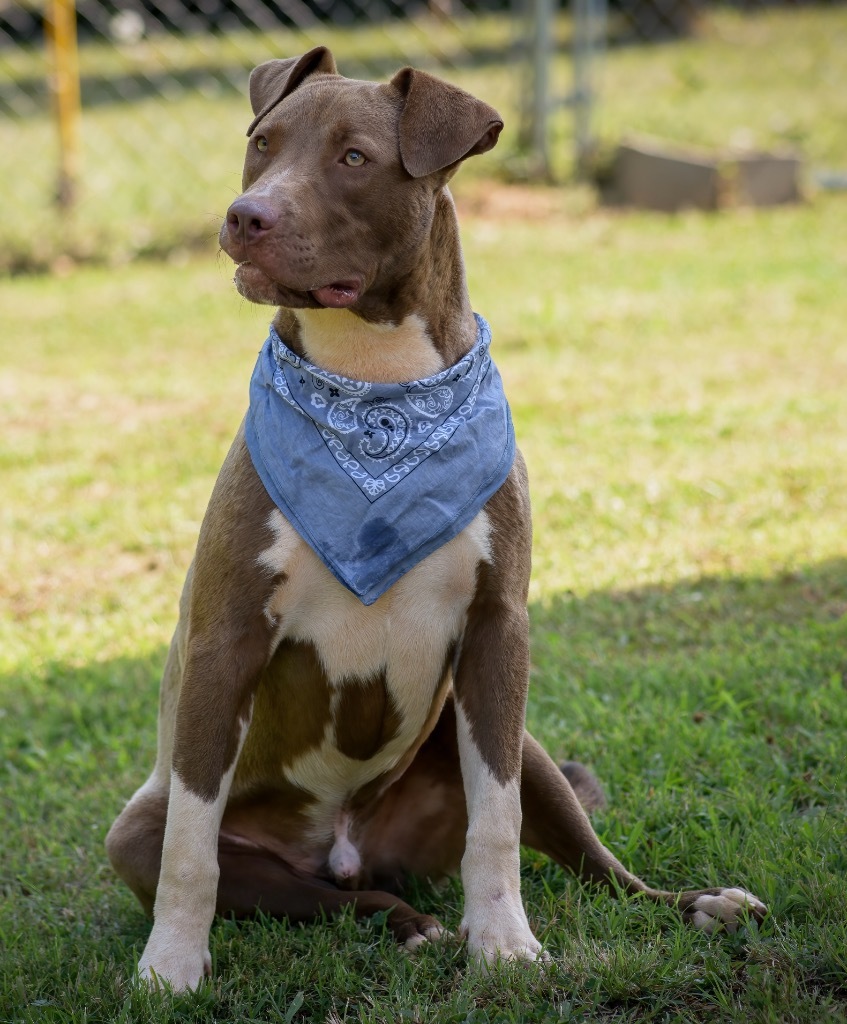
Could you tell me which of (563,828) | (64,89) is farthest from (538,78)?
(563,828)

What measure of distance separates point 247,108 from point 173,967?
38.2ft

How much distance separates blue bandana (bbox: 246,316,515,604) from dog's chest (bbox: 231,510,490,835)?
5cm

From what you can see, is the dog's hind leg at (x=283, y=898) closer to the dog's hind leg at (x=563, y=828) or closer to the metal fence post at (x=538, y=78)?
the dog's hind leg at (x=563, y=828)

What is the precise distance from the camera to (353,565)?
2.84m

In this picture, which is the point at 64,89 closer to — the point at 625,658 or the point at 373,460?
the point at 625,658

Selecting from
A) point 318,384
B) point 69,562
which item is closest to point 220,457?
point 69,562

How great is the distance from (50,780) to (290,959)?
55.7 inches

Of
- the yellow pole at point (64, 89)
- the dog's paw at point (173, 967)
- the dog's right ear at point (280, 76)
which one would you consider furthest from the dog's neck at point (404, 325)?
the yellow pole at point (64, 89)

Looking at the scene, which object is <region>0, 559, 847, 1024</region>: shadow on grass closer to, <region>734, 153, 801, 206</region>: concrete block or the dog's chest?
the dog's chest

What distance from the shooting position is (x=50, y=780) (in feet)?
13.3

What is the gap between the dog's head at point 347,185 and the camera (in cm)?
272

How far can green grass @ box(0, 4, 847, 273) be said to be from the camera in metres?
10.8

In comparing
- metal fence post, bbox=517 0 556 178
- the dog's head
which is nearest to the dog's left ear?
the dog's head

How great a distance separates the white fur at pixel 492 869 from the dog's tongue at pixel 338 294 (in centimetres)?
94
